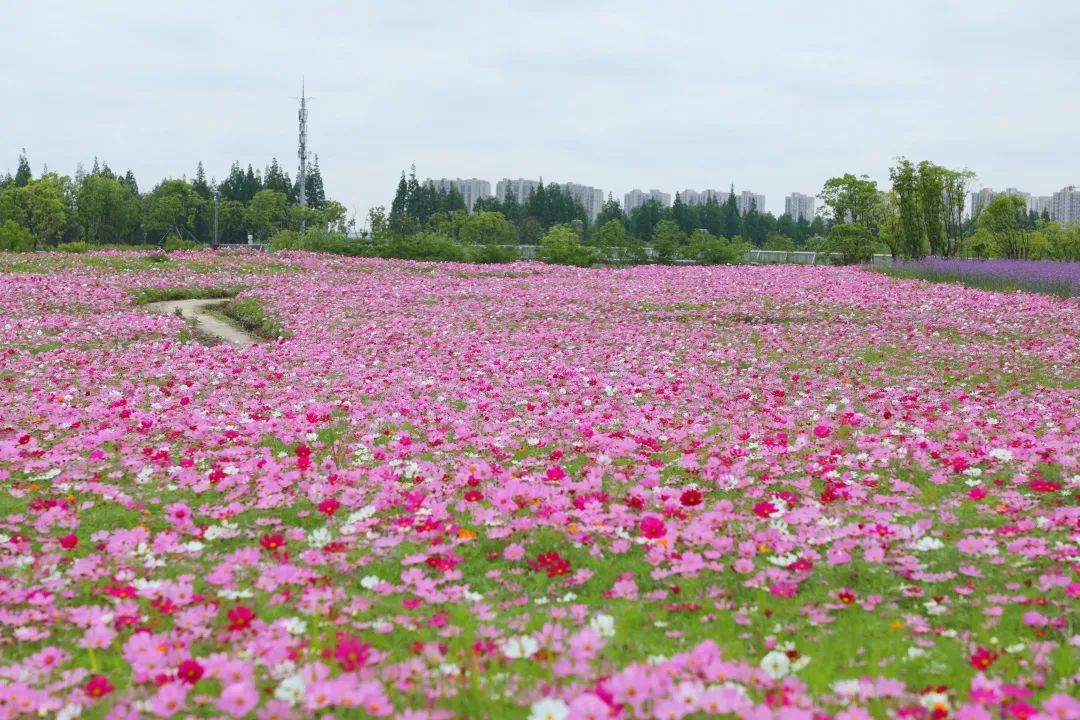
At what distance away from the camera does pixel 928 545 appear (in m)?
4.60

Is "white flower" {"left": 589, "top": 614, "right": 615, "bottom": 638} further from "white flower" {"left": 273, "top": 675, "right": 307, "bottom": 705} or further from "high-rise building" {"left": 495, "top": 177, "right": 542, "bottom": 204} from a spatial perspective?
"high-rise building" {"left": 495, "top": 177, "right": 542, "bottom": 204}

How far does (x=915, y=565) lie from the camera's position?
4.46 metres

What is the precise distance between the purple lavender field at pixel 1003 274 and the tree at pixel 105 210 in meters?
64.6

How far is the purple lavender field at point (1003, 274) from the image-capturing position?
23516mm

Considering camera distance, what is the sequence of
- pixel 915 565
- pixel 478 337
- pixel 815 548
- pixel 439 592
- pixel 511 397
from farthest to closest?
1. pixel 478 337
2. pixel 511 397
3. pixel 815 548
4. pixel 915 565
5. pixel 439 592

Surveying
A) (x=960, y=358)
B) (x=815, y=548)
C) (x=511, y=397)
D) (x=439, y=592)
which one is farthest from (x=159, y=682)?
(x=960, y=358)

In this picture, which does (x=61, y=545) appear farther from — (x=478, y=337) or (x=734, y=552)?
(x=478, y=337)

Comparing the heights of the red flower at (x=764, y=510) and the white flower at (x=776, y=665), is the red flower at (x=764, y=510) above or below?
above

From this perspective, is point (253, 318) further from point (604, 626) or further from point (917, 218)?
point (917, 218)

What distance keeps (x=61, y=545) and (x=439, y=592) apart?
7.17 feet

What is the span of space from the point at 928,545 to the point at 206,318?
650 inches

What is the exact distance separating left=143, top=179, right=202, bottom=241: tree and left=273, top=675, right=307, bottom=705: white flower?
80.7m

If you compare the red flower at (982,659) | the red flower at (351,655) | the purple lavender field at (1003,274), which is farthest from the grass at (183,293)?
the purple lavender field at (1003,274)

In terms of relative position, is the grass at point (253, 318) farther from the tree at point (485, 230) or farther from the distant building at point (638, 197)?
the distant building at point (638, 197)
